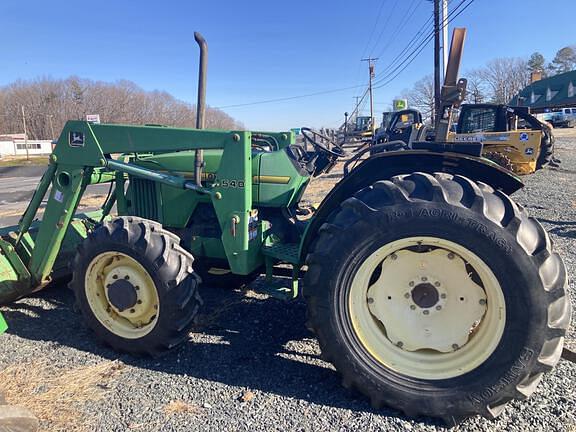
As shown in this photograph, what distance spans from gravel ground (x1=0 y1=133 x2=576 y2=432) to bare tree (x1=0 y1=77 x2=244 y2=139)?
71171mm

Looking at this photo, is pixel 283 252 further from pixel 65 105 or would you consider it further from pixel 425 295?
pixel 65 105

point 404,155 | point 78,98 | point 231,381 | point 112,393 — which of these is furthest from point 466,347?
point 78,98

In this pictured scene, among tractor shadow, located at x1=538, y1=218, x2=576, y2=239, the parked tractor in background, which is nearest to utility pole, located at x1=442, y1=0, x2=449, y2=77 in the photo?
the parked tractor in background

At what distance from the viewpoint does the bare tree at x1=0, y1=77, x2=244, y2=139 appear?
7362 cm

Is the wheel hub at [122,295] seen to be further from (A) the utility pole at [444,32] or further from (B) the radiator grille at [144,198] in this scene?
(A) the utility pole at [444,32]

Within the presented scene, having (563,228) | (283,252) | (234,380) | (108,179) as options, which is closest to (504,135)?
(563,228)

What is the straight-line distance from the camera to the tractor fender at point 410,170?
286cm

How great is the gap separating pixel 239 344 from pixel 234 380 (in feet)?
1.68

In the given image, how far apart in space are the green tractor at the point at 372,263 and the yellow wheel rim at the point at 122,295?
0.03 ft

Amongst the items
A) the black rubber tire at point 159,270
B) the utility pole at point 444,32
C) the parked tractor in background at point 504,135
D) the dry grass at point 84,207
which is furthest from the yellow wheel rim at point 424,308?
the utility pole at point 444,32

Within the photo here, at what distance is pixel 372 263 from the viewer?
2.62m

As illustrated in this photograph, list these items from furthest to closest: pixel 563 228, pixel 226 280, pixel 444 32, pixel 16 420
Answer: pixel 444 32
pixel 563 228
pixel 226 280
pixel 16 420

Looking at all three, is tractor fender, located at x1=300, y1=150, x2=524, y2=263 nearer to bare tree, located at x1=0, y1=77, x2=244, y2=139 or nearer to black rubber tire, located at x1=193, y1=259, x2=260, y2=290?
black rubber tire, located at x1=193, y1=259, x2=260, y2=290

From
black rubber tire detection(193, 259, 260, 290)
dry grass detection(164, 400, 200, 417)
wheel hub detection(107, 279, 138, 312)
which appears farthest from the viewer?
black rubber tire detection(193, 259, 260, 290)
